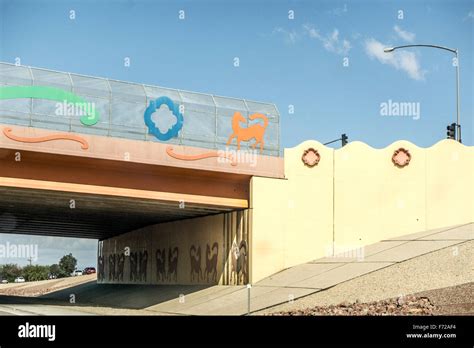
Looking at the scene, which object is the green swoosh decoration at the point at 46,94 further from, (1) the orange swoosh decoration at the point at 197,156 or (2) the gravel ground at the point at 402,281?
(2) the gravel ground at the point at 402,281

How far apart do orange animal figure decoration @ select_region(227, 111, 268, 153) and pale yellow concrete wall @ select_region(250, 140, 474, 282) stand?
197cm

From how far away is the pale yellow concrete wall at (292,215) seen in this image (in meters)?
35.8

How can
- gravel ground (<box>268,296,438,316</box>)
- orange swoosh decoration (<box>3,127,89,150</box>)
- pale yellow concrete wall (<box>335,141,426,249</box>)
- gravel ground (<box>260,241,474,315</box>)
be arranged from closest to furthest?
1. gravel ground (<box>268,296,438,316</box>)
2. gravel ground (<box>260,241,474,315</box>)
3. orange swoosh decoration (<box>3,127,89,150</box>)
4. pale yellow concrete wall (<box>335,141,426,249</box>)

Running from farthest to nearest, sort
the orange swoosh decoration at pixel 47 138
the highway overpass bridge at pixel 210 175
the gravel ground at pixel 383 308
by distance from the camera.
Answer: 1. the highway overpass bridge at pixel 210 175
2. the orange swoosh decoration at pixel 47 138
3. the gravel ground at pixel 383 308

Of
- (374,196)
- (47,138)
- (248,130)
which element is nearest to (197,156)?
(248,130)

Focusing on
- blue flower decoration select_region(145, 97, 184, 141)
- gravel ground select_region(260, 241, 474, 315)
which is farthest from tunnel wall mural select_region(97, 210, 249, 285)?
gravel ground select_region(260, 241, 474, 315)

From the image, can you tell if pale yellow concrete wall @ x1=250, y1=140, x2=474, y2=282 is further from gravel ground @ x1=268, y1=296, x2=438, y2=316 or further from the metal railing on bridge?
gravel ground @ x1=268, y1=296, x2=438, y2=316

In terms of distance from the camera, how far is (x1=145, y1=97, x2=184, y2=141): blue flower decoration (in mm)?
33416

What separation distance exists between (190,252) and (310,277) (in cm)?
1140

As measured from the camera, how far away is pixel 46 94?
30.8m

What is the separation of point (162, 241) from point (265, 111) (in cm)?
1428

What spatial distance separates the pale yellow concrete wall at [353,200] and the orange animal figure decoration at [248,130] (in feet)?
6.45

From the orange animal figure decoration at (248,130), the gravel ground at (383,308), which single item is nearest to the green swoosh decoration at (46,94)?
the orange animal figure decoration at (248,130)

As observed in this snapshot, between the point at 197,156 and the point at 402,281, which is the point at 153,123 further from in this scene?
the point at 402,281
